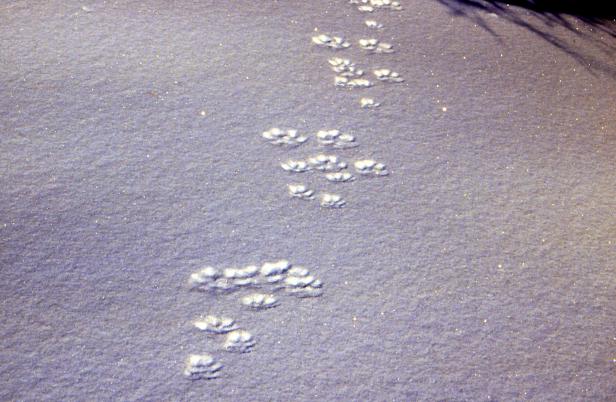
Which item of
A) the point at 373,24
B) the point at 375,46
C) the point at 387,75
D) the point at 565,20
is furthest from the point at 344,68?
the point at 565,20

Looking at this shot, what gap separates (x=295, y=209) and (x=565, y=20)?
11.5 feet

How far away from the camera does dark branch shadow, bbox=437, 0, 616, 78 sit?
5555 millimetres

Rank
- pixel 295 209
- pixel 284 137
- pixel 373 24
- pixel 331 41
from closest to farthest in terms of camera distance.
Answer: pixel 295 209
pixel 284 137
pixel 331 41
pixel 373 24

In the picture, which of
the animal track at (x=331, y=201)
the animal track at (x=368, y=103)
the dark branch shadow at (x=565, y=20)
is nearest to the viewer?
the animal track at (x=331, y=201)

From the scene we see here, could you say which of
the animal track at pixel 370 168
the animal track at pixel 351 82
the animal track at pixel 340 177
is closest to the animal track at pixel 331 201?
the animal track at pixel 340 177

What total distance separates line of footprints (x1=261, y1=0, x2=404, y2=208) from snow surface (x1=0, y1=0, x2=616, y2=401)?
0.20 ft

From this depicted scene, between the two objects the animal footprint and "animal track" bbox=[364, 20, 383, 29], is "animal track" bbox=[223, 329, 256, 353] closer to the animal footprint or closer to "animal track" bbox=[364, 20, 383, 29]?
the animal footprint

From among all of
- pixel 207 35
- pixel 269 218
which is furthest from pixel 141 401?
pixel 207 35

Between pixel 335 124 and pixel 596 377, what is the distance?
2.12 metres

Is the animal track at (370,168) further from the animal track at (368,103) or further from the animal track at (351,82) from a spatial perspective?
the animal track at (351,82)

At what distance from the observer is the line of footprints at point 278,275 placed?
301 cm

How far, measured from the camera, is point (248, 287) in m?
3.29

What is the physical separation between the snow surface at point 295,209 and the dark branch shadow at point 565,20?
10cm

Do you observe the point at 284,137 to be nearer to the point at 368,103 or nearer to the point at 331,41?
the point at 368,103
